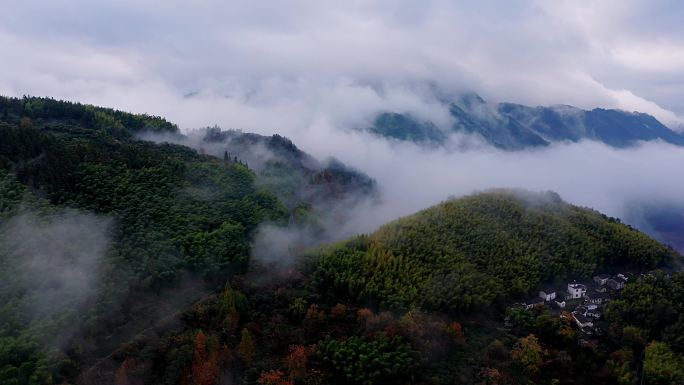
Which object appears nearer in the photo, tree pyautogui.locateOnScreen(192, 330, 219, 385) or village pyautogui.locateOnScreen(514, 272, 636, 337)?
tree pyautogui.locateOnScreen(192, 330, 219, 385)

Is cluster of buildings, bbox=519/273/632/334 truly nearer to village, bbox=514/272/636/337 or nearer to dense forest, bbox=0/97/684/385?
village, bbox=514/272/636/337

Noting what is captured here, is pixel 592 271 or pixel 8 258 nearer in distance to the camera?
pixel 8 258

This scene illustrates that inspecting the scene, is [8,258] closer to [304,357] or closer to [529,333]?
[304,357]

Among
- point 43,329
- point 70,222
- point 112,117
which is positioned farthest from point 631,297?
point 112,117

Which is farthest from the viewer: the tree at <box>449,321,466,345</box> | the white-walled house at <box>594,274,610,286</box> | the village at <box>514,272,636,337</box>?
the white-walled house at <box>594,274,610,286</box>

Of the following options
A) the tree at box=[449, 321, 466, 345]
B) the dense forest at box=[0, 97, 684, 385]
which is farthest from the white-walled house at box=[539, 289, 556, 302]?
the tree at box=[449, 321, 466, 345]

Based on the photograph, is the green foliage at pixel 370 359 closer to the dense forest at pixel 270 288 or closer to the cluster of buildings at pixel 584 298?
the dense forest at pixel 270 288

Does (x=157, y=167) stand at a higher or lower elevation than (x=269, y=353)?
higher
